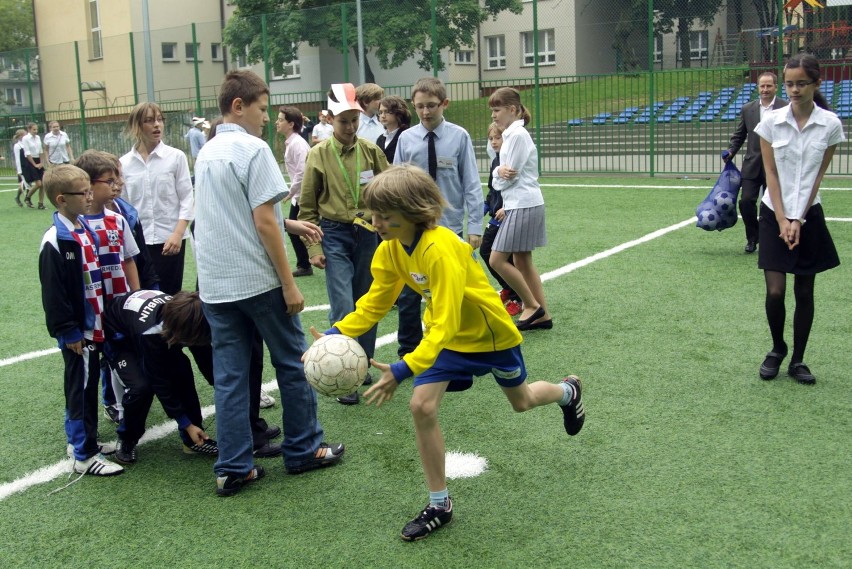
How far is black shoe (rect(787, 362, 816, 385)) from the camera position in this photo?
5504mm

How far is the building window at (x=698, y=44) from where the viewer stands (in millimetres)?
18125

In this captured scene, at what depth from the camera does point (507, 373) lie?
394cm

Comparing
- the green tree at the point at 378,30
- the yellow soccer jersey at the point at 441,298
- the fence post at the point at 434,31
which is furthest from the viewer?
the green tree at the point at 378,30

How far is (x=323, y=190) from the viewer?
5758mm

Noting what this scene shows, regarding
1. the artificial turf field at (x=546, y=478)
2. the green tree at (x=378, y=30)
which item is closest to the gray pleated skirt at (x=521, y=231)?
the artificial turf field at (x=546, y=478)

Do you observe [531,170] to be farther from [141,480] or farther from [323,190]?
[141,480]

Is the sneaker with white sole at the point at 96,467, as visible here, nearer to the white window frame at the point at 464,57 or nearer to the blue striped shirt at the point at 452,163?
the blue striped shirt at the point at 452,163

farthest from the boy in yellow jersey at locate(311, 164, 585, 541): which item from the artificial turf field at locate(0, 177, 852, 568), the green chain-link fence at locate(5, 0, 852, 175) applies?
the green chain-link fence at locate(5, 0, 852, 175)

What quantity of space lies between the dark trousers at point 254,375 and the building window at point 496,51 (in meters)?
23.0

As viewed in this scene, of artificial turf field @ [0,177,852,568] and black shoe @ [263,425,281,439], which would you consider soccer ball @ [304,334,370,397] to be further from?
black shoe @ [263,425,281,439]

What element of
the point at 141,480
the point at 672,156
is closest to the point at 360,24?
the point at 672,156

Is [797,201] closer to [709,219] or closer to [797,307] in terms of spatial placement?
[797,307]

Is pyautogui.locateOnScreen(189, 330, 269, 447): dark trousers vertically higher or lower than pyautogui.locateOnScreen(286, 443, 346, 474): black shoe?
higher

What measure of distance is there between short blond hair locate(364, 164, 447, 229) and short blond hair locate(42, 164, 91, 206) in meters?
1.85
